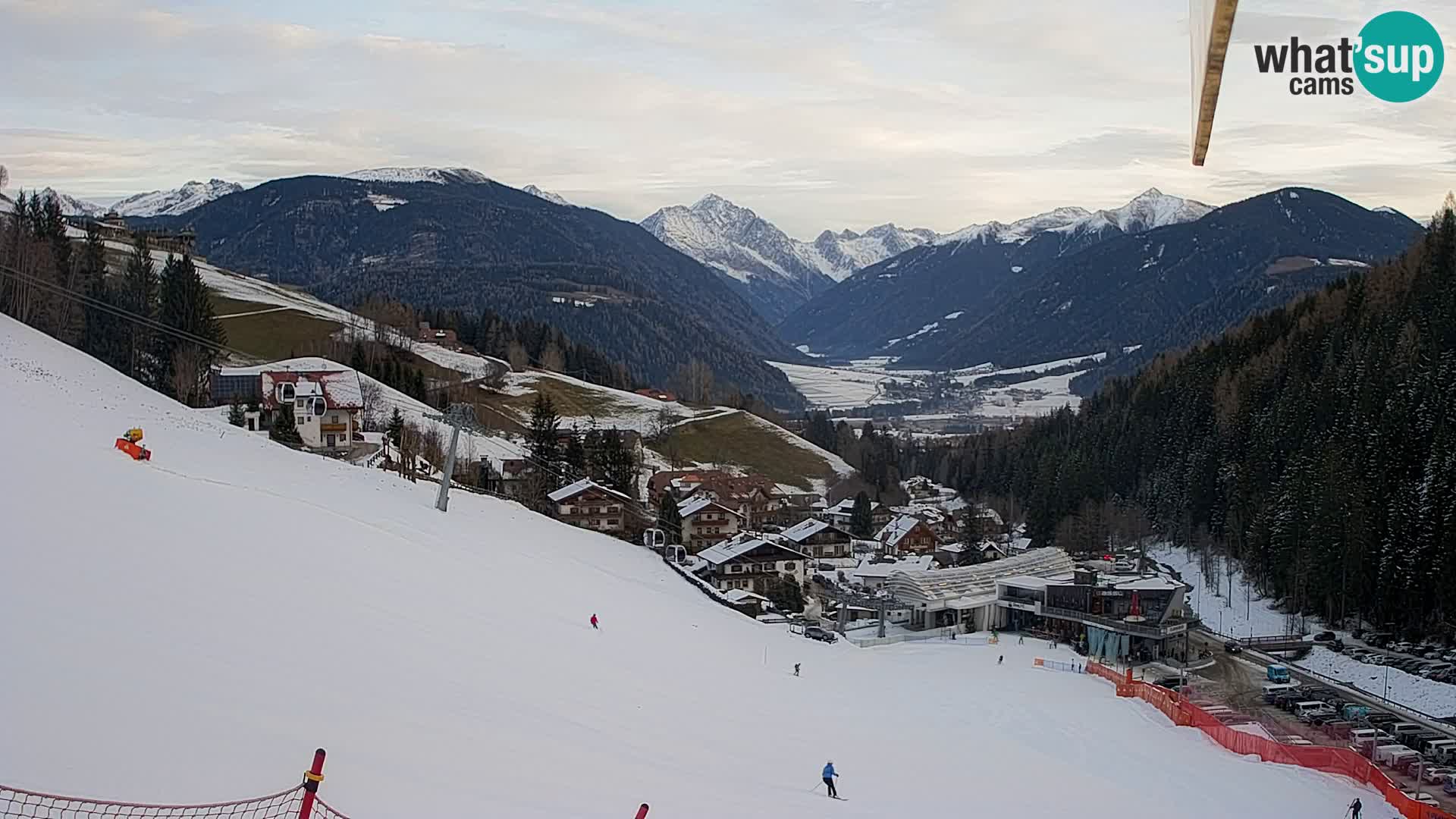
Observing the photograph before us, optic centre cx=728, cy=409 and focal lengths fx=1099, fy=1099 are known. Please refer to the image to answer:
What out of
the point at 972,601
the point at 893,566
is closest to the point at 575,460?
the point at 893,566

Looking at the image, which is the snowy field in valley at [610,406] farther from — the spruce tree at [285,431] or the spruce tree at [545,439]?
the spruce tree at [285,431]

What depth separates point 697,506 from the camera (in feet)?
189

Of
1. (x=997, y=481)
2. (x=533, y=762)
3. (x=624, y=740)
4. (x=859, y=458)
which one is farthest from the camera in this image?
(x=859, y=458)

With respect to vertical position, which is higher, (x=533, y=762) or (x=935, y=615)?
(x=533, y=762)

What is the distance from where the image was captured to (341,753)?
29.6 feet

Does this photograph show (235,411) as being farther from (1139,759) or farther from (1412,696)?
(1412,696)

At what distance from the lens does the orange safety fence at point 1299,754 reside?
18.5 metres

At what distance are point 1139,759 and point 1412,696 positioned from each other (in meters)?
16.0

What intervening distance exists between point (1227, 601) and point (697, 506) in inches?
1005

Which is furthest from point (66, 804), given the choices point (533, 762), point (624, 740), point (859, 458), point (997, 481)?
point (859, 458)

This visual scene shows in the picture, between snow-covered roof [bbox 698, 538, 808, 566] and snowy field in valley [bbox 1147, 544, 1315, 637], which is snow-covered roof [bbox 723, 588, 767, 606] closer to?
snow-covered roof [bbox 698, 538, 808, 566]

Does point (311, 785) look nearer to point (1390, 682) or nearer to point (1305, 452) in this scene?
point (1390, 682)

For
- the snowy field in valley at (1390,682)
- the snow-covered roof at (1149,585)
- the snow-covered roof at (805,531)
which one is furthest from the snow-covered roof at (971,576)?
the snow-covered roof at (805,531)

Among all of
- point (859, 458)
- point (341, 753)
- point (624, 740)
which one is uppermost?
point (341, 753)
